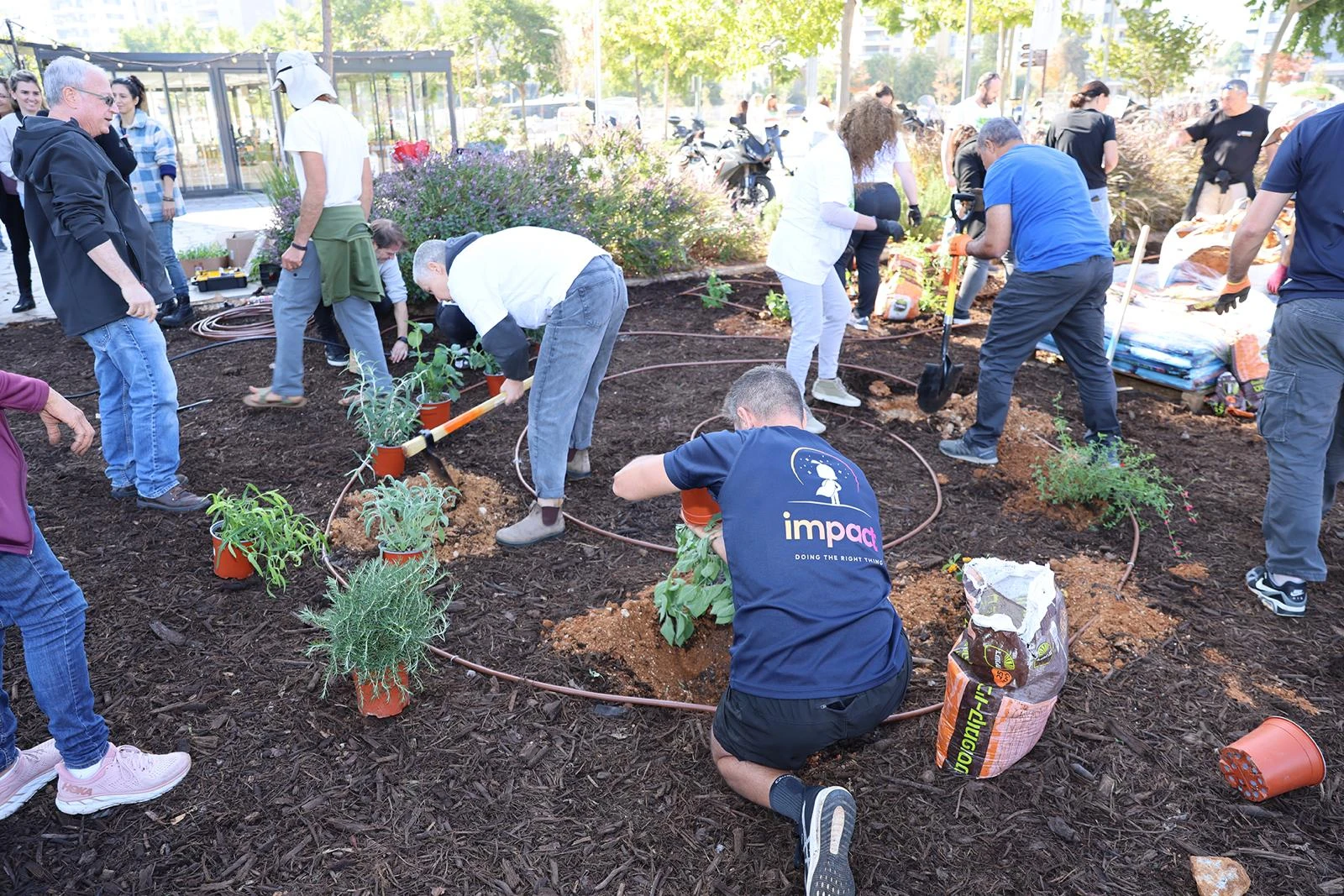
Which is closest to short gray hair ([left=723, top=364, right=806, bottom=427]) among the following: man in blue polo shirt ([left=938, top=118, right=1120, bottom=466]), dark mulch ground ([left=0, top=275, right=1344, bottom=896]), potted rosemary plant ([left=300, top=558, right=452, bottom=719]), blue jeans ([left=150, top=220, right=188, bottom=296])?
dark mulch ground ([left=0, top=275, right=1344, bottom=896])

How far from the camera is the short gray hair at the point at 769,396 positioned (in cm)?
243

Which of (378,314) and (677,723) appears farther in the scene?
(378,314)

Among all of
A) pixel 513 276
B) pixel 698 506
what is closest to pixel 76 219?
pixel 513 276

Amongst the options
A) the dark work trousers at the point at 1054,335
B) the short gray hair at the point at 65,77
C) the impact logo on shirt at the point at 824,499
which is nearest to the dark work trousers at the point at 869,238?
the dark work trousers at the point at 1054,335

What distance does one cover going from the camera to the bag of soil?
87.6 inches

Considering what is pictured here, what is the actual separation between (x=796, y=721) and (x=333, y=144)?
3.93 meters

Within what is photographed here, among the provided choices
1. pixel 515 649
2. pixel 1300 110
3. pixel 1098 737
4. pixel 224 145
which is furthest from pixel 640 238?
pixel 224 145

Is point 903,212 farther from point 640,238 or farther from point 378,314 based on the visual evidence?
point 378,314

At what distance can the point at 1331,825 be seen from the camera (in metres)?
2.25

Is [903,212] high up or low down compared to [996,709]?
up

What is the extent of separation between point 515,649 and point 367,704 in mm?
527

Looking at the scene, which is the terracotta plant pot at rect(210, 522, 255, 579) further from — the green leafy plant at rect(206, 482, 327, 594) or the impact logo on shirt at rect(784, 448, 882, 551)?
the impact logo on shirt at rect(784, 448, 882, 551)

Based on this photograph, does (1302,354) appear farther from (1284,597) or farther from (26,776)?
(26,776)

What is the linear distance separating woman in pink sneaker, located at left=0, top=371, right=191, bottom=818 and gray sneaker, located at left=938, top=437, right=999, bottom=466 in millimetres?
3640
